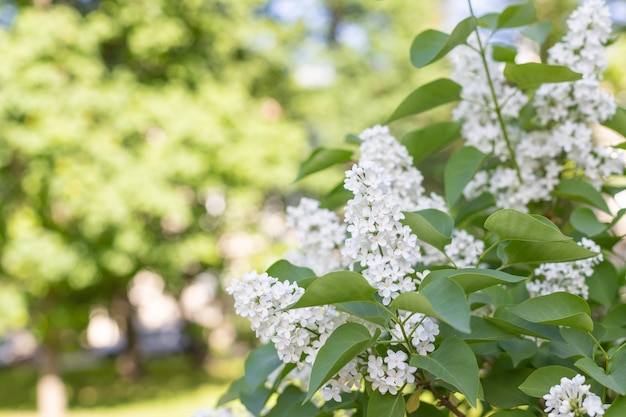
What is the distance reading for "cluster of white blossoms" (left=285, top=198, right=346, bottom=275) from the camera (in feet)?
4.46

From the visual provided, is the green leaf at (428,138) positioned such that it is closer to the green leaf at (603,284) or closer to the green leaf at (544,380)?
the green leaf at (603,284)

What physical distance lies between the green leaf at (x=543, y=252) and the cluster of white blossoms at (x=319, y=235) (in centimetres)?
39

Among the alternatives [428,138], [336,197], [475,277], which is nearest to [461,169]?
[428,138]

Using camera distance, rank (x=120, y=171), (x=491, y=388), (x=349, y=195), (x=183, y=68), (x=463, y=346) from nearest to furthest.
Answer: (x=463, y=346) → (x=491, y=388) → (x=349, y=195) → (x=120, y=171) → (x=183, y=68)

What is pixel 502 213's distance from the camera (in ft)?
3.09

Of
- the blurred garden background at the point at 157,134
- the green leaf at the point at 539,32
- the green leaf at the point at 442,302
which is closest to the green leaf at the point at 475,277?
the green leaf at the point at 442,302

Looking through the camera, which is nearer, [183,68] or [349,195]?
[349,195]

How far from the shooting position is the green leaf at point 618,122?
1392mm

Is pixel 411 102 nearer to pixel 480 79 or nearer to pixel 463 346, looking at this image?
pixel 480 79

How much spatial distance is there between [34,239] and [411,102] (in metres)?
8.91

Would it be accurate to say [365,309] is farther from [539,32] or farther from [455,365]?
[539,32]

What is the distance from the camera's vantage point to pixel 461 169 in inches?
52.8

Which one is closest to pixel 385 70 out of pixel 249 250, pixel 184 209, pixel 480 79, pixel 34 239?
pixel 249 250

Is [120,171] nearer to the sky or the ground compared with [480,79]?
nearer to the ground
